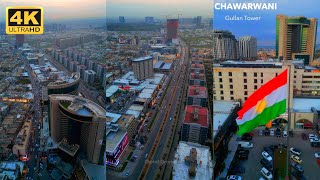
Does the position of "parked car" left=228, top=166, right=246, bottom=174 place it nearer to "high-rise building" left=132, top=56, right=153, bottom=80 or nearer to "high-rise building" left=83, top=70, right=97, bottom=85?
"high-rise building" left=132, top=56, right=153, bottom=80

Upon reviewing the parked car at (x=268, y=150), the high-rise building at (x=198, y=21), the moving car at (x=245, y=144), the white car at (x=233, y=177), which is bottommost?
the white car at (x=233, y=177)

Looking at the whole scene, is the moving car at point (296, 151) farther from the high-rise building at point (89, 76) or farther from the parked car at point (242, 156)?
the high-rise building at point (89, 76)

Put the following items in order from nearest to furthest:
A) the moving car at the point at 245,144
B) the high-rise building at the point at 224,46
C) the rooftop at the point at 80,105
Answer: the high-rise building at the point at 224,46
the moving car at the point at 245,144
the rooftop at the point at 80,105

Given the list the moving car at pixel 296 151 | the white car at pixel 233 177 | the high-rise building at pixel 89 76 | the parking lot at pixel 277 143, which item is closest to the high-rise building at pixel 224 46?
the parking lot at pixel 277 143

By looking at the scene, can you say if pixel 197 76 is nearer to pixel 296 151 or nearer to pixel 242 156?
pixel 242 156

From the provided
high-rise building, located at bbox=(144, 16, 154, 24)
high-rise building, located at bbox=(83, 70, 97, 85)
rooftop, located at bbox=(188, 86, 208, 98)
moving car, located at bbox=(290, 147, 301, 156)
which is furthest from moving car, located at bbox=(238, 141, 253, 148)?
high-rise building, located at bbox=(83, 70, 97, 85)

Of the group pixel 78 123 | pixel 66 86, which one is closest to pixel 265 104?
pixel 78 123

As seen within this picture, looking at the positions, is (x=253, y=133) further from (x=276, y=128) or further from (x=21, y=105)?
(x=21, y=105)
